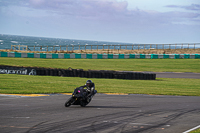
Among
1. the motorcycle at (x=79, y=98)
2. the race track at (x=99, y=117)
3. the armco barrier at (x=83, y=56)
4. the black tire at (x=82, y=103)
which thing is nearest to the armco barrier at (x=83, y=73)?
the race track at (x=99, y=117)

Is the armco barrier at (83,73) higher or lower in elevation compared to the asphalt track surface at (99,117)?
higher

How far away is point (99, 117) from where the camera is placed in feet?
35.1

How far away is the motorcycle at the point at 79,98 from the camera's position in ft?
40.6

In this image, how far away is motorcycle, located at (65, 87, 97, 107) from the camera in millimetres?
12383

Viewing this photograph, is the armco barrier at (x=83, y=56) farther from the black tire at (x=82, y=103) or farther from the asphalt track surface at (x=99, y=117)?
the black tire at (x=82, y=103)

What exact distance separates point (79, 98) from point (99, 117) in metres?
2.09

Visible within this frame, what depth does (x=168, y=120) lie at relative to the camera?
10.7 metres

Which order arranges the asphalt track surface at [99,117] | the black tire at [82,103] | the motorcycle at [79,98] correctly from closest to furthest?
the asphalt track surface at [99,117]
the motorcycle at [79,98]
the black tire at [82,103]

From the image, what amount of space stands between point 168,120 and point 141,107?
269 centimetres

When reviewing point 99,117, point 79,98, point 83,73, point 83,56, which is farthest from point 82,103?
point 83,56

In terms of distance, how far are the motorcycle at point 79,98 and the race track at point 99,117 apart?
25 centimetres

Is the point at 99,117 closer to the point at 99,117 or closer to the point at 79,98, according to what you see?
the point at 99,117

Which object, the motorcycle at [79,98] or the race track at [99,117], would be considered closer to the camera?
the race track at [99,117]

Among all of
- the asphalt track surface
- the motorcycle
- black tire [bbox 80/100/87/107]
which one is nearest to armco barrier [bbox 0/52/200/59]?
the asphalt track surface
